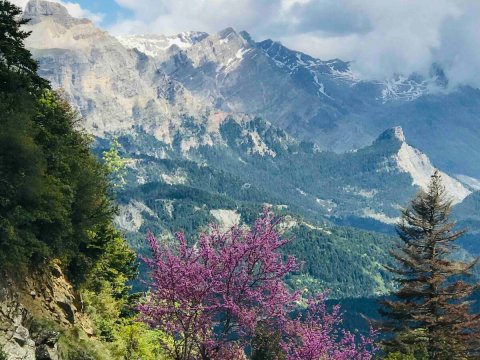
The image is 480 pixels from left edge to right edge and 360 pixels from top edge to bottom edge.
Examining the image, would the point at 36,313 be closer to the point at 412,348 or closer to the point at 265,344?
the point at 265,344

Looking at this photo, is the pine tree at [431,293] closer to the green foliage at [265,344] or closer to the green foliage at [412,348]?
the green foliage at [412,348]

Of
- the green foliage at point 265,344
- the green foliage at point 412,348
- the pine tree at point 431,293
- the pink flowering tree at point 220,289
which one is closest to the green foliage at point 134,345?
the green foliage at point 265,344

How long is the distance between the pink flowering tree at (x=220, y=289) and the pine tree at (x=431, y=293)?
20.4m

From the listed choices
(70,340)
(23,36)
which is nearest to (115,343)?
(70,340)

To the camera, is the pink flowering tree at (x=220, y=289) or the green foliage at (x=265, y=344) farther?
the green foliage at (x=265, y=344)

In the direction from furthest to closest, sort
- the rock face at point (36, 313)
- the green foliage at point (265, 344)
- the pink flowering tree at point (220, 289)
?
the green foliage at point (265, 344) < the rock face at point (36, 313) < the pink flowering tree at point (220, 289)

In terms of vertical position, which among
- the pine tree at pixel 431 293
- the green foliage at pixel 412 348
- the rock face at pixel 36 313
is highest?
the pine tree at pixel 431 293

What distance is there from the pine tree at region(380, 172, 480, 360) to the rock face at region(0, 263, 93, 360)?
22.2 metres

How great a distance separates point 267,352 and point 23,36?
75.3ft

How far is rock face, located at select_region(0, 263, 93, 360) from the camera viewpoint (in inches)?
862

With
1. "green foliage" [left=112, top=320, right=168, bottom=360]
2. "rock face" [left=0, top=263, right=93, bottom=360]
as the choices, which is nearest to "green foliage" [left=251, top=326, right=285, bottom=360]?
"green foliage" [left=112, top=320, right=168, bottom=360]

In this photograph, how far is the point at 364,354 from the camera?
90.7 ft

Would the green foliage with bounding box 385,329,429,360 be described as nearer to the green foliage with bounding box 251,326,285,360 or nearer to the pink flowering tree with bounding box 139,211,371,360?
the green foliage with bounding box 251,326,285,360

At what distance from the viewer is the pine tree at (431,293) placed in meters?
40.2
